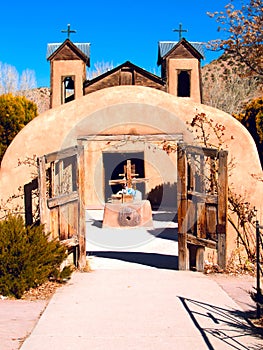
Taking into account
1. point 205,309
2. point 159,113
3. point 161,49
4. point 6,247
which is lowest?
point 205,309

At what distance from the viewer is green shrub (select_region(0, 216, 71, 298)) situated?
7184 mm

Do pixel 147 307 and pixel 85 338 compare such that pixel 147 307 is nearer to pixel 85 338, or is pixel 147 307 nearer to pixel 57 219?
pixel 85 338

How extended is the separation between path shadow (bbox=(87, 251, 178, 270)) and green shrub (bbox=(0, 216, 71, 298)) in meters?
2.48

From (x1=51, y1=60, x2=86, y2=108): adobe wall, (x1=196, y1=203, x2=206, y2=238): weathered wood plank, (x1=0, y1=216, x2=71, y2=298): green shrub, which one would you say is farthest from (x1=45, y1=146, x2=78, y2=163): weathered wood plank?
(x1=51, y1=60, x2=86, y2=108): adobe wall

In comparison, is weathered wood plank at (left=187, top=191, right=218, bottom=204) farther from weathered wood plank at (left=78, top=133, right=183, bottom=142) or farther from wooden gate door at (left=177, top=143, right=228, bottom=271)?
weathered wood plank at (left=78, top=133, right=183, bottom=142)

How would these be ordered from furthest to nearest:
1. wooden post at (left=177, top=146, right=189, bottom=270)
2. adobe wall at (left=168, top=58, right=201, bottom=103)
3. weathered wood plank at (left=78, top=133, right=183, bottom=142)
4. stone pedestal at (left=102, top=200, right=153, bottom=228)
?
adobe wall at (left=168, top=58, right=201, bottom=103)
stone pedestal at (left=102, top=200, right=153, bottom=228)
weathered wood plank at (left=78, top=133, right=183, bottom=142)
wooden post at (left=177, top=146, right=189, bottom=270)

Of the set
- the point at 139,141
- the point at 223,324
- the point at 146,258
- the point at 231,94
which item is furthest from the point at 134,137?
the point at 231,94

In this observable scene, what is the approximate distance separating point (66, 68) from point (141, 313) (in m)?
20.1

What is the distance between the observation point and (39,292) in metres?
7.46

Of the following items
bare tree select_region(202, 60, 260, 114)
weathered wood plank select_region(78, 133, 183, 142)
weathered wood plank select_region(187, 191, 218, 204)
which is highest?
bare tree select_region(202, 60, 260, 114)

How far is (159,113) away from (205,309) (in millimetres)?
4660

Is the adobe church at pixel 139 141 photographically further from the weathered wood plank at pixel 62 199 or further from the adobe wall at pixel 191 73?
the adobe wall at pixel 191 73

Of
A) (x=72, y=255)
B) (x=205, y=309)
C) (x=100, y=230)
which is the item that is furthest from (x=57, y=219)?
(x=100, y=230)

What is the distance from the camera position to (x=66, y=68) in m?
24.7
